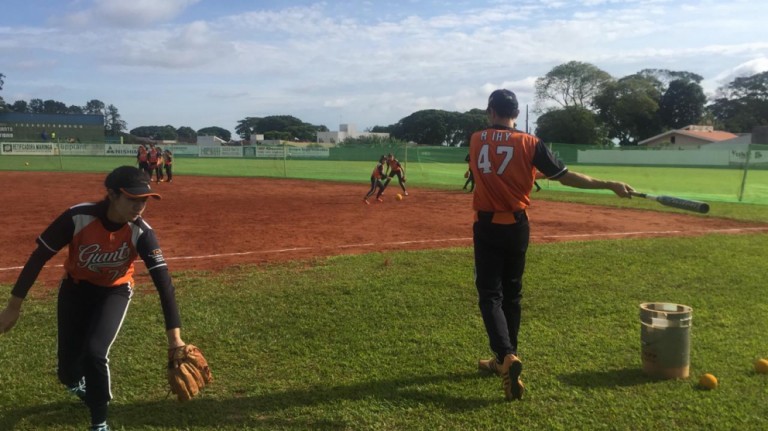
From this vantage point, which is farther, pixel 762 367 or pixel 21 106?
pixel 21 106

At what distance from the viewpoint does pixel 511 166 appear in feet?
13.3

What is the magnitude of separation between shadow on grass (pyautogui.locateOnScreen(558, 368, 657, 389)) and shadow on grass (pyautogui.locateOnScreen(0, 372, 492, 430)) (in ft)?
2.39

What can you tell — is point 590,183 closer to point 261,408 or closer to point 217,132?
point 261,408

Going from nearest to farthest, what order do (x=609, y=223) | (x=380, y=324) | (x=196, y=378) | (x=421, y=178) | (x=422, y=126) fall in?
(x=196, y=378)
(x=380, y=324)
(x=609, y=223)
(x=421, y=178)
(x=422, y=126)

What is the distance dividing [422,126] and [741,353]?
102978mm

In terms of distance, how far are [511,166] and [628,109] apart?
76.9m

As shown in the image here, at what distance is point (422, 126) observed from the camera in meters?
106

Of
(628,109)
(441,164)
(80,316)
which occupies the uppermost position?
(628,109)

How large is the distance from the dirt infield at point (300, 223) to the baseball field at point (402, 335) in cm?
12

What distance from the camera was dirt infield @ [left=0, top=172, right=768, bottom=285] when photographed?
9570 mm

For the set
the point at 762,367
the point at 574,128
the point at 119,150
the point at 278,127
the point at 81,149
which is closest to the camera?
the point at 762,367

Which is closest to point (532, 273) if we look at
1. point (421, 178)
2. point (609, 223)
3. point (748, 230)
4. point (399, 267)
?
point (399, 267)

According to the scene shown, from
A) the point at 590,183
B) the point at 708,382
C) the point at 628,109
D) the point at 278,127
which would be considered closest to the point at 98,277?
the point at 590,183

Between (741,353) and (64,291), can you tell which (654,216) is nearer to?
(741,353)
